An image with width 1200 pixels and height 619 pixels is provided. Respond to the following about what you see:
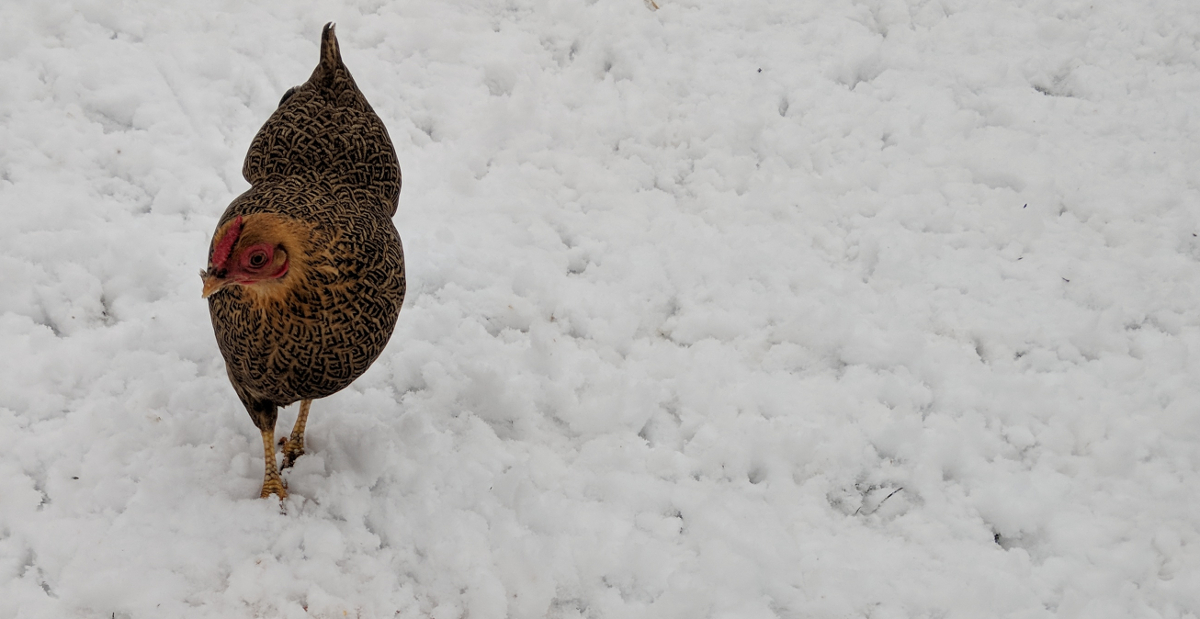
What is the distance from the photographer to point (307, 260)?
1864mm

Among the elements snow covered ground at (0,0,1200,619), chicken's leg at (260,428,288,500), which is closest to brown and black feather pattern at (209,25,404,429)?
chicken's leg at (260,428,288,500)

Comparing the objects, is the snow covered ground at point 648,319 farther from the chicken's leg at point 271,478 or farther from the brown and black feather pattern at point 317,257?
the brown and black feather pattern at point 317,257

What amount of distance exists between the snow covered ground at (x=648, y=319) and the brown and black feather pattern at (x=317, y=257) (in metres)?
0.54

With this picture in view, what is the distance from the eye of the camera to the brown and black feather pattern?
189cm

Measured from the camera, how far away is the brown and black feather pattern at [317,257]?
74.2 inches

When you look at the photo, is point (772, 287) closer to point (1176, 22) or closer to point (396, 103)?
point (396, 103)

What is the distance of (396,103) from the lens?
140 inches

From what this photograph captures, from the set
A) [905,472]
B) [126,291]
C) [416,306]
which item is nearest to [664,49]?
[416,306]

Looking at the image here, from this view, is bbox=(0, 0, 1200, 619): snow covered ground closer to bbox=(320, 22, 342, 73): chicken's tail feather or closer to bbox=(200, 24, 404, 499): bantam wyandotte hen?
bbox=(200, 24, 404, 499): bantam wyandotte hen

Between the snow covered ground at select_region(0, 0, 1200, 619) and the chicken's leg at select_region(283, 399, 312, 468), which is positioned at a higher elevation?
the snow covered ground at select_region(0, 0, 1200, 619)

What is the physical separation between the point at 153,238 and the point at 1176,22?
17.0 ft

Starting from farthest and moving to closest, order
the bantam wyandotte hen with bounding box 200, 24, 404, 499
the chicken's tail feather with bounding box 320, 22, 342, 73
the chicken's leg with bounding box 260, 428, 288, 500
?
the chicken's tail feather with bounding box 320, 22, 342, 73, the chicken's leg with bounding box 260, 428, 288, 500, the bantam wyandotte hen with bounding box 200, 24, 404, 499

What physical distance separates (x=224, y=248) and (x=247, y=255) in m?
0.05

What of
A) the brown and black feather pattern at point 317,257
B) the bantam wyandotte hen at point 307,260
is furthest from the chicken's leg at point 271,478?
the brown and black feather pattern at point 317,257
